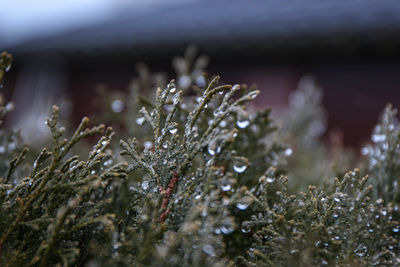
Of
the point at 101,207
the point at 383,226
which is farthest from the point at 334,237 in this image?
the point at 101,207

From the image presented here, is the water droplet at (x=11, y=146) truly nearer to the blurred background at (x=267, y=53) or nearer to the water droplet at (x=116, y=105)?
the water droplet at (x=116, y=105)

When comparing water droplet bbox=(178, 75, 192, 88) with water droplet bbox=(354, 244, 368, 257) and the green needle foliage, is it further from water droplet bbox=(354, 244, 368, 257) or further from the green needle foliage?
water droplet bbox=(354, 244, 368, 257)

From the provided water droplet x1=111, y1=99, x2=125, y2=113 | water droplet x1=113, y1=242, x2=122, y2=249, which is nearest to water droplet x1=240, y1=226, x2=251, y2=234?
water droplet x1=113, y1=242, x2=122, y2=249

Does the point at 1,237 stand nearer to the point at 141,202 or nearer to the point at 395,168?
the point at 141,202

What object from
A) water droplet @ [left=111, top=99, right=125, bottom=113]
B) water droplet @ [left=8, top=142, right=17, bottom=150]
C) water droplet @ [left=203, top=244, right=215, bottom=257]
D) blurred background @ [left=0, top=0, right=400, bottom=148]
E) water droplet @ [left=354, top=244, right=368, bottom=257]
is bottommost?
water droplet @ [left=203, top=244, right=215, bottom=257]

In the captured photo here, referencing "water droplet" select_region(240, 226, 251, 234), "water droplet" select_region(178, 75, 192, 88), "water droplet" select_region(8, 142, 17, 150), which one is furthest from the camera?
"water droplet" select_region(178, 75, 192, 88)

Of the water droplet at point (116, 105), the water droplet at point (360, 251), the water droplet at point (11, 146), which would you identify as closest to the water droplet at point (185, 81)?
the water droplet at point (116, 105)

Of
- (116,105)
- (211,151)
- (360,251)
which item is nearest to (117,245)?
(211,151)
